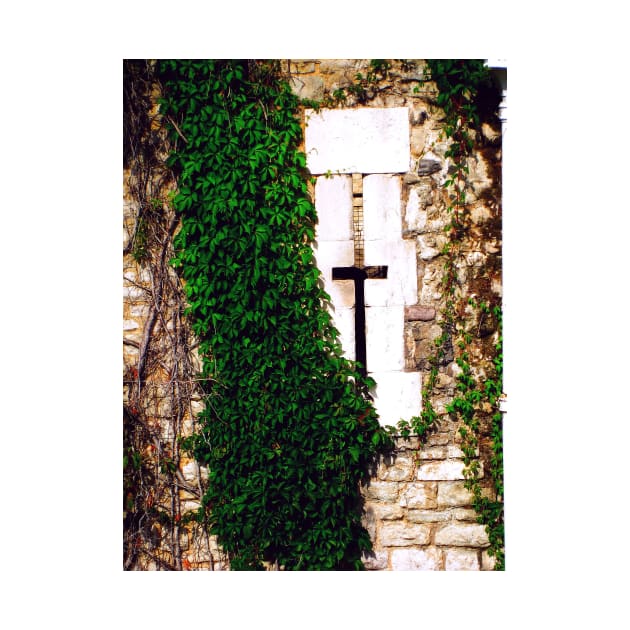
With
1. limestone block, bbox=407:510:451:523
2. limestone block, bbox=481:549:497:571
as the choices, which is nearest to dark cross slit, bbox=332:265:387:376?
limestone block, bbox=407:510:451:523

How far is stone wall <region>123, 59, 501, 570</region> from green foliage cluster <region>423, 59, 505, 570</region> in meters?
0.05

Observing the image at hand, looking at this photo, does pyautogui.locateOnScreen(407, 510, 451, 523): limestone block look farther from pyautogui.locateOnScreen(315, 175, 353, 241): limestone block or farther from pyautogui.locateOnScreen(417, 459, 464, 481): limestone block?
pyautogui.locateOnScreen(315, 175, 353, 241): limestone block

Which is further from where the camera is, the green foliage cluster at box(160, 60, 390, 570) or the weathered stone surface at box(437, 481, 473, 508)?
the weathered stone surface at box(437, 481, 473, 508)

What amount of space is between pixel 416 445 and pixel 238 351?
1.40 metres

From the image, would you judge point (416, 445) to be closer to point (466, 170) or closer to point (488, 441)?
point (488, 441)

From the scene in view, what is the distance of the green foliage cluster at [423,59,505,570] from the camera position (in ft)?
13.0

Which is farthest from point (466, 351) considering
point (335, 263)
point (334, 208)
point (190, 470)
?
point (190, 470)

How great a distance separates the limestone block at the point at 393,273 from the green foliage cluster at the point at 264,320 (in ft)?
1.27

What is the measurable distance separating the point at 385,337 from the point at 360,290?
37cm

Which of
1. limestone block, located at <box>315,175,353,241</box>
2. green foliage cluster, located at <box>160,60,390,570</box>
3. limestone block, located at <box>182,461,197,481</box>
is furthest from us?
limestone block, located at <box>182,461,197,481</box>

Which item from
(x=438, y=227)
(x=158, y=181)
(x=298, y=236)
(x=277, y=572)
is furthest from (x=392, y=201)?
(x=277, y=572)

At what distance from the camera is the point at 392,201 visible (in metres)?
3.99

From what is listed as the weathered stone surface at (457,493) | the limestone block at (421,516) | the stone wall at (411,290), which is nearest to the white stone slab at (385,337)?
the stone wall at (411,290)

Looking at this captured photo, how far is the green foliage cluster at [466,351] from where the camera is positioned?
396cm
